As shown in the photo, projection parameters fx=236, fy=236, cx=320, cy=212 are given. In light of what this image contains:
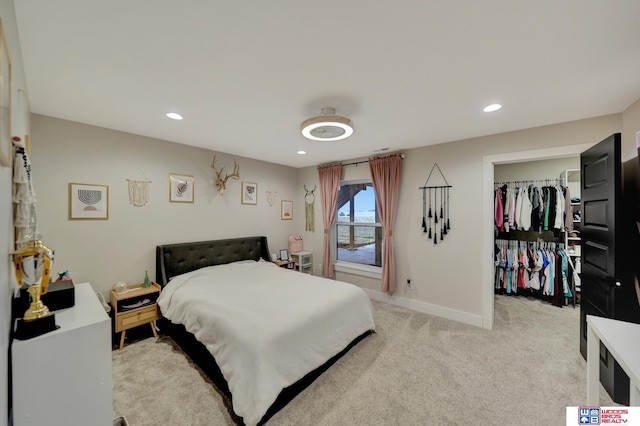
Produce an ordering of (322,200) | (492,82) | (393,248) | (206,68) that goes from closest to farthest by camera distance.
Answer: (206,68) < (492,82) < (393,248) < (322,200)

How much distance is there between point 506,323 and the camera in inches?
121

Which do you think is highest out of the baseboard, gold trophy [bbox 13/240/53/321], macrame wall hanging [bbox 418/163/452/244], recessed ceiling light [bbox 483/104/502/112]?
recessed ceiling light [bbox 483/104/502/112]

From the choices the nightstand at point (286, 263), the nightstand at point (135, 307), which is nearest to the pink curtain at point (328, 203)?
the nightstand at point (286, 263)

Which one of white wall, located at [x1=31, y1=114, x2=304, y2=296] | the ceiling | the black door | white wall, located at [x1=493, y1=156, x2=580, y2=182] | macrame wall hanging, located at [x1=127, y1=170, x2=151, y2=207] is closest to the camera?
the ceiling

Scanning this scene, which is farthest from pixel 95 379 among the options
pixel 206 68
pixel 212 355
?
pixel 206 68

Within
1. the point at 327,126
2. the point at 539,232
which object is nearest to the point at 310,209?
the point at 327,126

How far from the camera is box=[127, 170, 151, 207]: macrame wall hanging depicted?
290 cm

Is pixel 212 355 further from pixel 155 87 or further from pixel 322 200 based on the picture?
pixel 322 200

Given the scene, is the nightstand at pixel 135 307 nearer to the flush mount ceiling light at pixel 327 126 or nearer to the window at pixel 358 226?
the flush mount ceiling light at pixel 327 126

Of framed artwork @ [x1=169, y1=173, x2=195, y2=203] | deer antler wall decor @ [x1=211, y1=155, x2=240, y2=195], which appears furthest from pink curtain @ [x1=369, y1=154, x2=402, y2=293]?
framed artwork @ [x1=169, y1=173, x2=195, y2=203]

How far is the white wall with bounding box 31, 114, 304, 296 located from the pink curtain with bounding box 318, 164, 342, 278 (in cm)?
152

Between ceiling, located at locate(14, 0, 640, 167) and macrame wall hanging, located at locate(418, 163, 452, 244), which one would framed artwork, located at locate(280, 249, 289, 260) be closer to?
macrame wall hanging, located at locate(418, 163, 452, 244)

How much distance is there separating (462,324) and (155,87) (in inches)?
164

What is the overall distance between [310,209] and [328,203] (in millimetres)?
542
